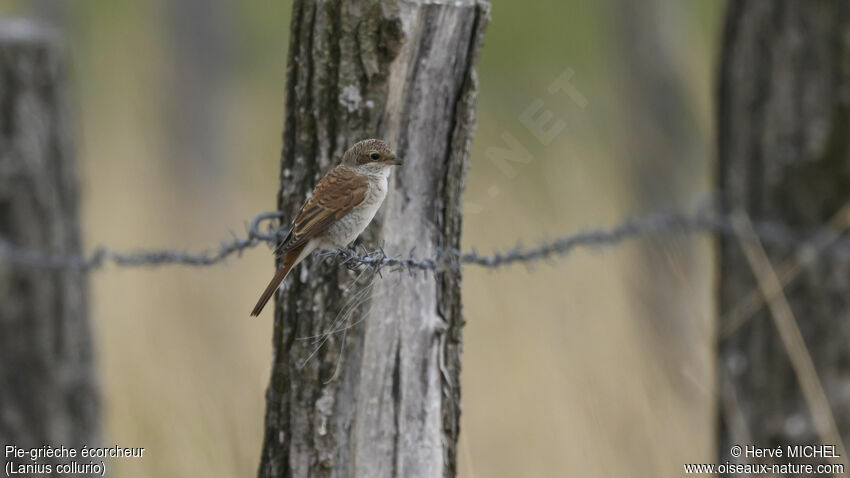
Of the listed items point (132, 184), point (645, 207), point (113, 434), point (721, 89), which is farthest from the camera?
point (132, 184)

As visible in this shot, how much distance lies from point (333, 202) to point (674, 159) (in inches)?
184

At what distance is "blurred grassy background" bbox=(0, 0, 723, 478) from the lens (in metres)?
4.29

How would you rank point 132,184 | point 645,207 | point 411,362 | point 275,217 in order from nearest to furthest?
point 411,362 → point 275,217 → point 645,207 → point 132,184

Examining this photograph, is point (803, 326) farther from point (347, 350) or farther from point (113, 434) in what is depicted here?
point (113, 434)

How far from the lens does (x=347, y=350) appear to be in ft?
7.34

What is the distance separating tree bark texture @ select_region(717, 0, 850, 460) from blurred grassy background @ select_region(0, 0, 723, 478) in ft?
0.90

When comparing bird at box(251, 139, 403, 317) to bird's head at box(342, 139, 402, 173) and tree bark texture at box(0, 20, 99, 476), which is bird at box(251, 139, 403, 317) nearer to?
bird's head at box(342, 139, 402, 173)

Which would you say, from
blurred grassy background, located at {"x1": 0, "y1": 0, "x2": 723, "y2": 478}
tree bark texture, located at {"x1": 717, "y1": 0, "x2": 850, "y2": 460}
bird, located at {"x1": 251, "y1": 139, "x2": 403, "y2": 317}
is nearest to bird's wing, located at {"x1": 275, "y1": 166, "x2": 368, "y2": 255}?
bird, located at {"x1": 251, "y1": 139, "x2": 403, "y2": 317}

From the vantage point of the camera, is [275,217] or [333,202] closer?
[333,202]

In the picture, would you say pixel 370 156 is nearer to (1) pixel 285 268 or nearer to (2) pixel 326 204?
(2) pixel 326 204

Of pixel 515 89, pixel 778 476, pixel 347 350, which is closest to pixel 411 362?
pixel 347 350

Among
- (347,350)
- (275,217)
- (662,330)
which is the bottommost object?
(662,330)

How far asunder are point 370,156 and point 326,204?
0.74 ft

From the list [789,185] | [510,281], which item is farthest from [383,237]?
[510,281]
